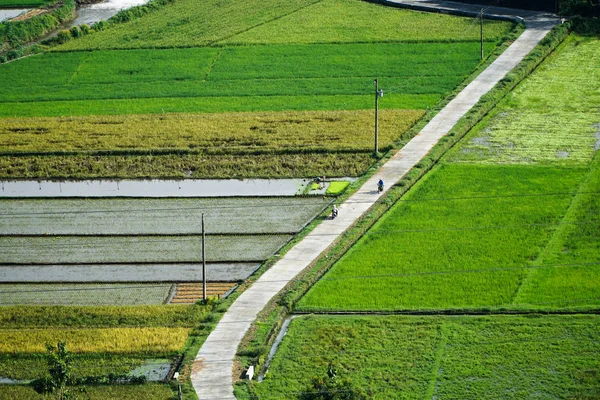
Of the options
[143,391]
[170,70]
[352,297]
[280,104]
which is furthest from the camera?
[170,70]

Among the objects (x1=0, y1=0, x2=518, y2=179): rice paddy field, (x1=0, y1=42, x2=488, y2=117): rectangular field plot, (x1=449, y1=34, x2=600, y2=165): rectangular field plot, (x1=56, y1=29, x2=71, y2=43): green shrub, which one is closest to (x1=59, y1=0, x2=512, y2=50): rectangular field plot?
(x1=0, y1=0, x2=518, y2=179): rice paddy field

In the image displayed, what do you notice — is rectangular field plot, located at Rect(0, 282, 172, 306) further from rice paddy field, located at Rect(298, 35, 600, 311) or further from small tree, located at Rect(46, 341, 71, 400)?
small tree, located at Rect(46, 341, 71, 400)

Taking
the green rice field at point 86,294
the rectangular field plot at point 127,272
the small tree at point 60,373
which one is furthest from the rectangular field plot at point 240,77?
the small tree at point 60,373

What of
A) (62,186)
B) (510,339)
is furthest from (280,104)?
(510,339)

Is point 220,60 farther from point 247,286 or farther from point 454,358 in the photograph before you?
point 454,358

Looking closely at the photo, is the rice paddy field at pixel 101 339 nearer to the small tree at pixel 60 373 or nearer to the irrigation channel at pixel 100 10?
the small tree at pixel 60 373
